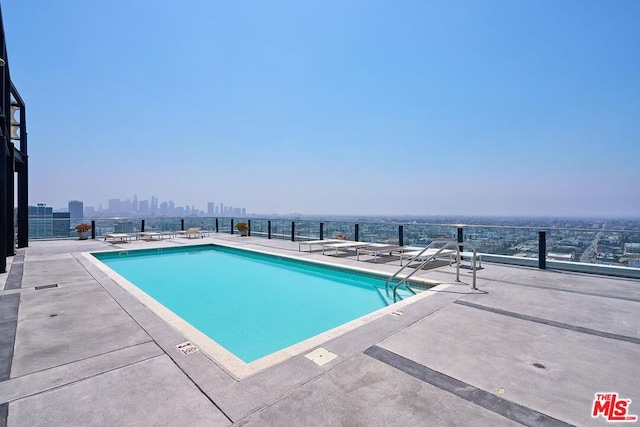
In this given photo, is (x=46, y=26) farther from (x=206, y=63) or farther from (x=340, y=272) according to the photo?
(x=340, y=272)

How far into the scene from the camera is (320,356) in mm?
2576

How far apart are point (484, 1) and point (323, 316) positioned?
375 inches

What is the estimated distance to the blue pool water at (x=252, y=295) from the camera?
4027mm

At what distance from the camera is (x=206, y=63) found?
11.4m

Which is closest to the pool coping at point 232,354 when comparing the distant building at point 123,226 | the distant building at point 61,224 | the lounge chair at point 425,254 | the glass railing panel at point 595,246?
the lounge chair at point 425,254

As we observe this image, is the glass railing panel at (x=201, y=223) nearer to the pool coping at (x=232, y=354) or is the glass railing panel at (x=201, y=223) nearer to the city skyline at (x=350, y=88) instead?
the city skyline at (x=350, y=88)

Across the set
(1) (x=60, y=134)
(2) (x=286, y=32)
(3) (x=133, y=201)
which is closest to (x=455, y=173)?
(2) (x=286, y=32)

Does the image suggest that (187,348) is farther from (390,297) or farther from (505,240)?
(505,240)

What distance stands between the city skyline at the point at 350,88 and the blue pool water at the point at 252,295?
21.9ft

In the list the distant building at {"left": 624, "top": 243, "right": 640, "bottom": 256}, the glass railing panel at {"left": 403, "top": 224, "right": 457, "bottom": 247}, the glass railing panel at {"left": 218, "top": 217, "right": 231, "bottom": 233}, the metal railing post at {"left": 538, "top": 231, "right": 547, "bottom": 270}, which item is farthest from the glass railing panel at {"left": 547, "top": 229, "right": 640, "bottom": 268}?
the glass railing panel at {"left": 218, "top": 217, "right": 231, "bottom": 233}

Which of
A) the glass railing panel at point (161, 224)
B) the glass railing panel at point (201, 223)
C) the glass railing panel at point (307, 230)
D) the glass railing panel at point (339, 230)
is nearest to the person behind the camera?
the glass railing panel at point (339, 230)

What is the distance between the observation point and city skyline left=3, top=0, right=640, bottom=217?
8.86m
